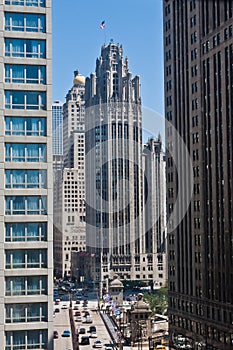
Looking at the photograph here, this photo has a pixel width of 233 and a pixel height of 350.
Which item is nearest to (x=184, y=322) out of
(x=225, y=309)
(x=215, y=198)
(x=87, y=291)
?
(x=225, y=309)

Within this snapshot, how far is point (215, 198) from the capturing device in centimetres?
2434

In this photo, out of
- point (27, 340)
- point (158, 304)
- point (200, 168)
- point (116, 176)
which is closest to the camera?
point (27, 340)

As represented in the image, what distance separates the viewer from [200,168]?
2572 centimetres

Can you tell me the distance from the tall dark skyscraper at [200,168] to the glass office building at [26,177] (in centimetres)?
1466

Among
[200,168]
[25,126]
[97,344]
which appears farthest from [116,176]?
[25,126]

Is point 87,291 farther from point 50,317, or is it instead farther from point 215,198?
point 50,317

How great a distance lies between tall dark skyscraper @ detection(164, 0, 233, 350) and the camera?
23.3 metres

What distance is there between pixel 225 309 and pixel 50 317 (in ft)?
49.4

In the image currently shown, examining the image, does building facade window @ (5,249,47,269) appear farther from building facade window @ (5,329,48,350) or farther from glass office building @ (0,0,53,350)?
building facade window @ (5,329,48,350)

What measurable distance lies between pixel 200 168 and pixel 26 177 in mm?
17654

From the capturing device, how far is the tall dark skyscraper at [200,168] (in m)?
23.3

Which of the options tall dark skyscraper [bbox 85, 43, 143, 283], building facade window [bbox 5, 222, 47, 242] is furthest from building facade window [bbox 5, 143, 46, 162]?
tall dark skyscraper [bbox 85, 43, 143, 283]

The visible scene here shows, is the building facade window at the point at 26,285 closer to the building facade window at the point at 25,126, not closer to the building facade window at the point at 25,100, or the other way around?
the building facade window at the point at 25,126

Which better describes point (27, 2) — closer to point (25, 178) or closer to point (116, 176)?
point (25, 178)
